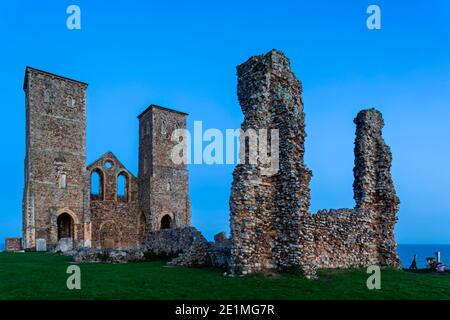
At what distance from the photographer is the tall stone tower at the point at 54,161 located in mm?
30953

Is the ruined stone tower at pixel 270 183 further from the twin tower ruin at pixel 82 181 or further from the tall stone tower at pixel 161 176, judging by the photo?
the tall stone tower at pixel 161 176

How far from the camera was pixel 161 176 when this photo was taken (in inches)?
1537

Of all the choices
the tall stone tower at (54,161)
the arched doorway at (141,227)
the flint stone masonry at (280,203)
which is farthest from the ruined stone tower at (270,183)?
the arched doorway at (141,227)

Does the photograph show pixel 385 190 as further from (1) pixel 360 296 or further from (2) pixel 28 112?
(2) pixel 28 112

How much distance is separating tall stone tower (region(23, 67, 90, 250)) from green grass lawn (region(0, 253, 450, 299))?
20366mm

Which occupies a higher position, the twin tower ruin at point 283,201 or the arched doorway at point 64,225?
the twin tower ruin at point 283,201

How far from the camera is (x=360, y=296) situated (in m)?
8.91

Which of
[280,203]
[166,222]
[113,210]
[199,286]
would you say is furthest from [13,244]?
[199,286]

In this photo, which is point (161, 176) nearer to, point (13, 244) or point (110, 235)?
point (110, 235)

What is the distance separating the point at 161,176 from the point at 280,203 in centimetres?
2756

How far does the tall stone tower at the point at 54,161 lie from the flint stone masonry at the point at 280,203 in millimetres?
23120

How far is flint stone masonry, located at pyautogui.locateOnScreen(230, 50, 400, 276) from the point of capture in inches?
474

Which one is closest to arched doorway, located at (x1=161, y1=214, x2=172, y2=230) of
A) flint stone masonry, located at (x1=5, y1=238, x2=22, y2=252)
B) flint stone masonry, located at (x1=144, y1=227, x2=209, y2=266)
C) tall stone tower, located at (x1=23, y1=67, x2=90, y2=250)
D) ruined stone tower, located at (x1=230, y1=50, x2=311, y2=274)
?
tall stone tower, located at (x1=23, y1=67, x2=90, y2=250)
